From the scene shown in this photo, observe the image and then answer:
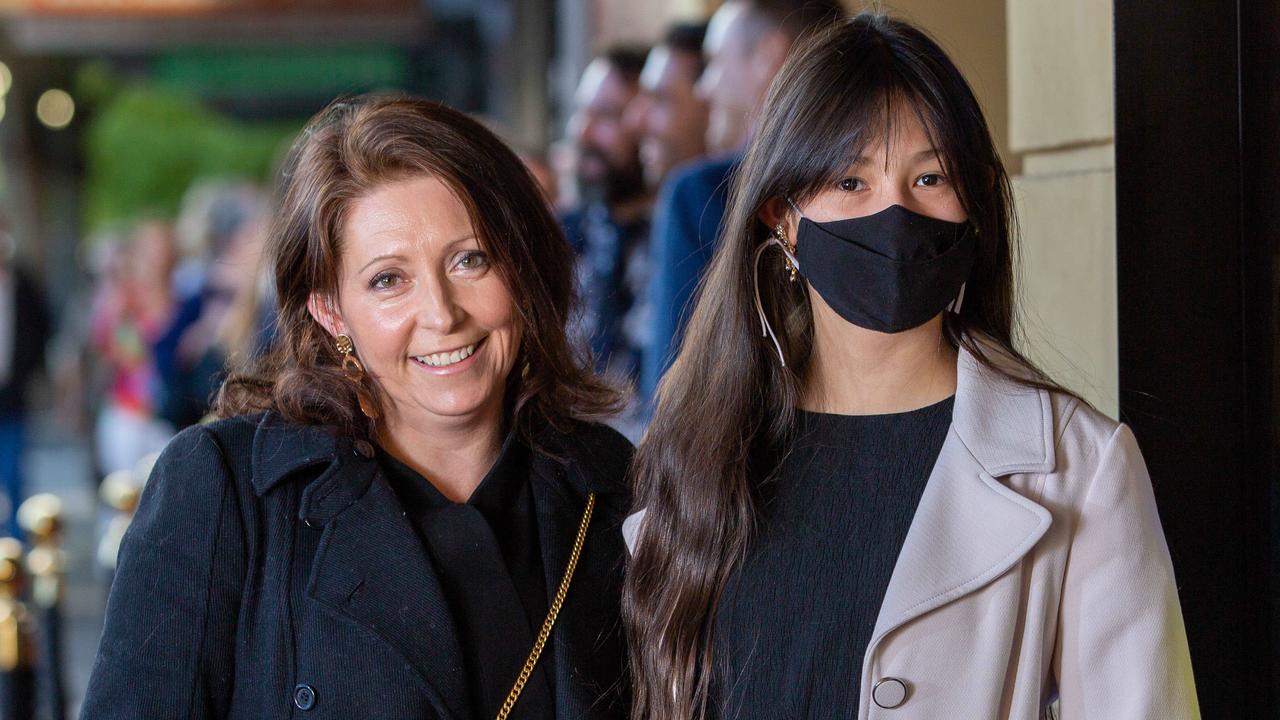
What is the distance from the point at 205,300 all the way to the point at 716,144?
16.0ft

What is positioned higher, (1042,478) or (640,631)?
(1042,478)

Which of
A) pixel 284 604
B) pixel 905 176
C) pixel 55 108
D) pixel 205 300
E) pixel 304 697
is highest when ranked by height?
pixel 55 108

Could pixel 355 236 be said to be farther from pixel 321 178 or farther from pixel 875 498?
pixel 875 498

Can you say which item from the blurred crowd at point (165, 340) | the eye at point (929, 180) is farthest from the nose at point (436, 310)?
the blurred crowd at point (165, 340)

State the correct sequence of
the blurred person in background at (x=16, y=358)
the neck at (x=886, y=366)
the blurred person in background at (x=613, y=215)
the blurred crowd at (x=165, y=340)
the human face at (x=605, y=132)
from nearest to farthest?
the neck at (x=886, y=366) < the blurred person in background at (x=613, y=215) < the human face at (x=605, y=132) < the blurred crowd at (x=165, y=340) < the blurred person in background at (x=16, y=358)

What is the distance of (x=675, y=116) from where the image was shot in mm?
4613

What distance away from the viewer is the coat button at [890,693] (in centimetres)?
191

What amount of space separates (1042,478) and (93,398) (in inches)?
485

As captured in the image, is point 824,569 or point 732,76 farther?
point 732,76

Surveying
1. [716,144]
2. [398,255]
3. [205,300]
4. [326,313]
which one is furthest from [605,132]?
[205,300]

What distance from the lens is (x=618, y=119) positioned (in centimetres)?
545

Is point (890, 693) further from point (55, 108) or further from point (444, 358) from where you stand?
point (55, 108)

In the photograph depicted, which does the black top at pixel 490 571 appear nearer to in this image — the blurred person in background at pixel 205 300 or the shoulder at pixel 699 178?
the shoulder at pixel 699 178

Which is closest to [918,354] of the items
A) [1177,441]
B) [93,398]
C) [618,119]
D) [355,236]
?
[1177,441]
